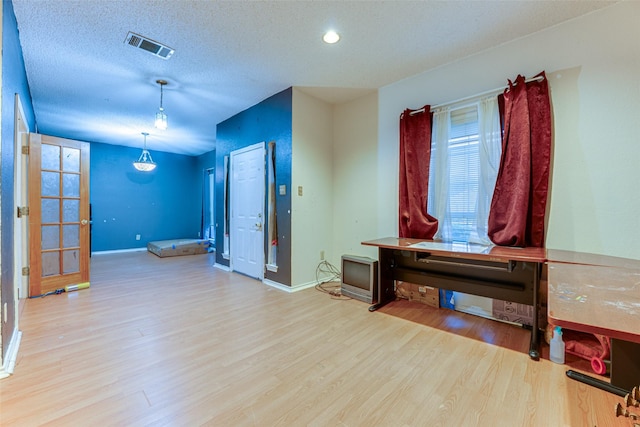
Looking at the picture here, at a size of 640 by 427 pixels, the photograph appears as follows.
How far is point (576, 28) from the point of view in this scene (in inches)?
91.0

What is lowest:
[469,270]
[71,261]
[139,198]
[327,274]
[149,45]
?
[327,274]

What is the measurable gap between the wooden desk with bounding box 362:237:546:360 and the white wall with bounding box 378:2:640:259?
0.45m

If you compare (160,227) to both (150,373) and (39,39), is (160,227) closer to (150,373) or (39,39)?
(39,39)

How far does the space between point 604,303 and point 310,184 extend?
3.23 m

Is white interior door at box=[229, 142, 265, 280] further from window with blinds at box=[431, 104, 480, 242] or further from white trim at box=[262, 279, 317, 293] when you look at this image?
window with blinds at box=[431, 104, 480, 242]

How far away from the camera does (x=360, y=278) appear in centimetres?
323

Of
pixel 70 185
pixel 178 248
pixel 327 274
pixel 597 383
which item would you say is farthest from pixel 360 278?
pixel 178 248

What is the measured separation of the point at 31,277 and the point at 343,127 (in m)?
4.54

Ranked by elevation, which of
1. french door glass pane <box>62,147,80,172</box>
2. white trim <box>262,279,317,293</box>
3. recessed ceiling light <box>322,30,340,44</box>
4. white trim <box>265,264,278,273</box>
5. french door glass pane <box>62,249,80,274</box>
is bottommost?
white trim <box>262,279,317,293</box>

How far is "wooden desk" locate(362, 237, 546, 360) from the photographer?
211 cm

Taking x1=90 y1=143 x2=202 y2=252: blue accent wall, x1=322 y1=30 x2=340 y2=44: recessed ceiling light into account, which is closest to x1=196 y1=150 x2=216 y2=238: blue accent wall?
x1=90 y1=143 x2=202 y2=252: blue accent wall

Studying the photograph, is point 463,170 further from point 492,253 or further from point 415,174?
point 492,253

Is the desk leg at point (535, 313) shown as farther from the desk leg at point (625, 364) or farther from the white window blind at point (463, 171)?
the white window blind at point (463, 171)

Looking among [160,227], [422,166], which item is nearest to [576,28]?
[422,166]
